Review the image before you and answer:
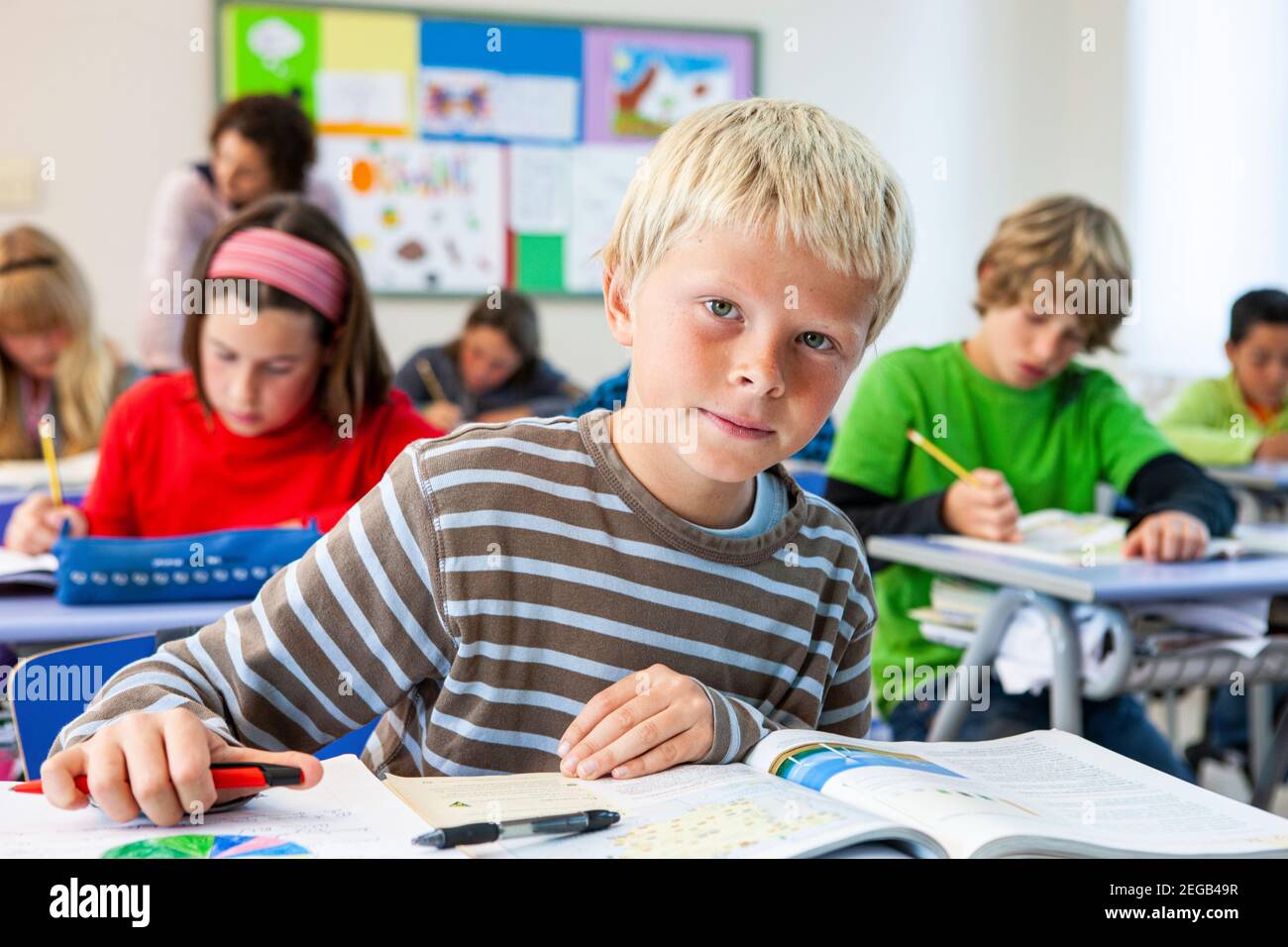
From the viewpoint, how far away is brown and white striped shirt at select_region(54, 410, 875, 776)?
0.95 meters

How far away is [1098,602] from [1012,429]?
1.46 ft

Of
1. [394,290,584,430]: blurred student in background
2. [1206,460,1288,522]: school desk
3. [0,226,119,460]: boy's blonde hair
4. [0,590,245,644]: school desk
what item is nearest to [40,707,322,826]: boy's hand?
[0,590,245,644]: school desk

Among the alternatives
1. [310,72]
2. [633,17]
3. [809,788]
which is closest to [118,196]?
[310,72]

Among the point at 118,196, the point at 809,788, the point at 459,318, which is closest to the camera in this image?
the point at 809,788

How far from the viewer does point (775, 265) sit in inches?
37.4

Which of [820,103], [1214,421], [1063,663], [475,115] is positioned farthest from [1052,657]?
[820,103]

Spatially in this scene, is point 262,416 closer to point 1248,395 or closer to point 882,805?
point 882,805

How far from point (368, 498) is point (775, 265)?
0.33 m

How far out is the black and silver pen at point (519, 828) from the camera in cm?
68

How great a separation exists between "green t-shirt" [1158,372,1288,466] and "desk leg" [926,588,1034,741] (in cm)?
199

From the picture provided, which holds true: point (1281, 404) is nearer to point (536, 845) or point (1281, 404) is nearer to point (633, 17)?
point (633, 17)

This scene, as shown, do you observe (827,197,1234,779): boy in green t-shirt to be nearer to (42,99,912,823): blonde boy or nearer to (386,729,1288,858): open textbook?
(42,99,912,823): blonde boy

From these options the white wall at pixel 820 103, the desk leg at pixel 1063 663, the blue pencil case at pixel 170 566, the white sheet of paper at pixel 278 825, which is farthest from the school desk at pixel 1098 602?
the white wall at pixel 820 103

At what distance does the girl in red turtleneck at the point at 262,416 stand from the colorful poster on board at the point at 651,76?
353 centimetres
